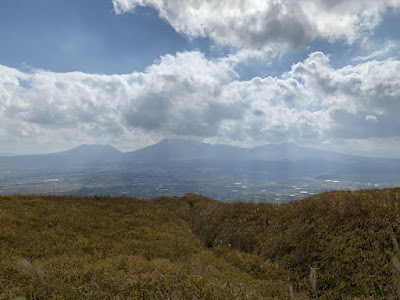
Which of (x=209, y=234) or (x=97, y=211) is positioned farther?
(x=97, y=211)

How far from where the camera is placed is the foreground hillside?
5199 millimetres

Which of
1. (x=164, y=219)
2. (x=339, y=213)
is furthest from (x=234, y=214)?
(x=339, y=213)

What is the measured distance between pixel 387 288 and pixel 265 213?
7.09m

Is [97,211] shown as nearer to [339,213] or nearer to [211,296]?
[211,296]

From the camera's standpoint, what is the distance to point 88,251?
354 inches

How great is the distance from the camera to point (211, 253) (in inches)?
420

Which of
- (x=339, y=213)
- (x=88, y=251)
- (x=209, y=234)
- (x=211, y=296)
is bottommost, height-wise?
(x=209, y=234)

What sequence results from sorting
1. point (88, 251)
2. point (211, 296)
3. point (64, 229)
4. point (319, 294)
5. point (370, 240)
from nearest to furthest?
point (211, 296) → point (319, 294) → point (370, 240) → point (88, 251) → point (64, 229)

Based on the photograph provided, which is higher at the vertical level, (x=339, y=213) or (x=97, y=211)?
(x=339, y=213)

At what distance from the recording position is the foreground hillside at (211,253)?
5199 mm

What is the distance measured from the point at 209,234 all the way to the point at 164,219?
402 cm

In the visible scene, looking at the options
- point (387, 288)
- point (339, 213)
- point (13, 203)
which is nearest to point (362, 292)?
point (387, 288)

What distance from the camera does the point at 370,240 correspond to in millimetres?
7988

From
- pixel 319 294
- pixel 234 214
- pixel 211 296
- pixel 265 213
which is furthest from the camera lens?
pixel 234 214
